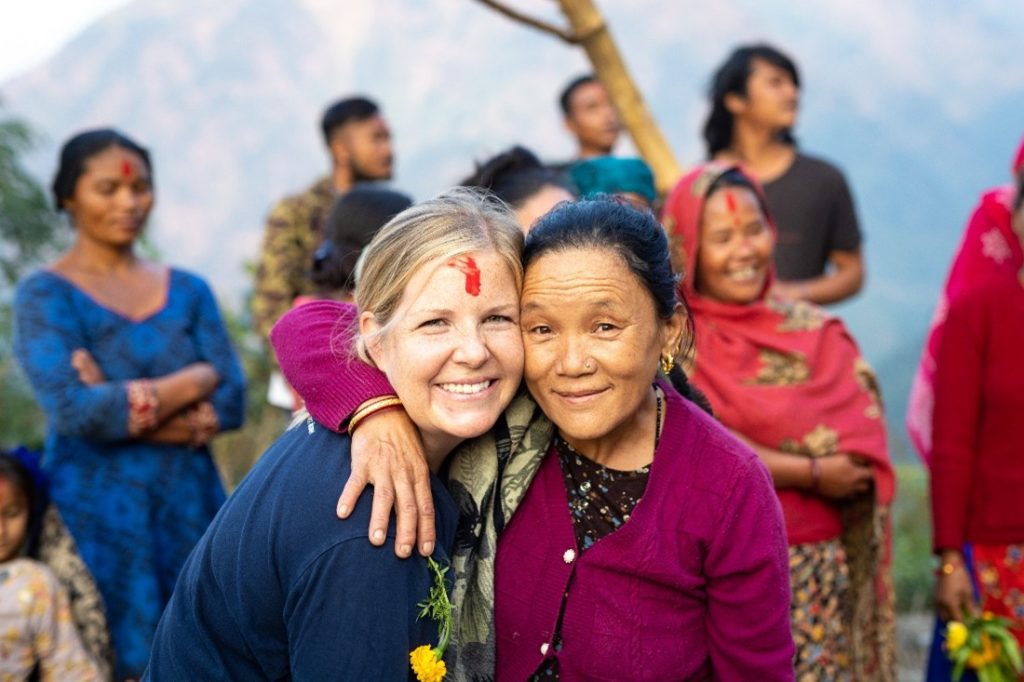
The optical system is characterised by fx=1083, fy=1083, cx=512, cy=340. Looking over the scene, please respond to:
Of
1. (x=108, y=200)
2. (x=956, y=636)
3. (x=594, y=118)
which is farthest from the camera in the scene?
(x=594, y=118)

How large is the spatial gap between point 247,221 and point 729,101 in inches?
662

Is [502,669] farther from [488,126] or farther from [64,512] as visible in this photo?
[488,126]

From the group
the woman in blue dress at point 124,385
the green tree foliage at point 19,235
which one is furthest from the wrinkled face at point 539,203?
the green tree foliage at point 19,235

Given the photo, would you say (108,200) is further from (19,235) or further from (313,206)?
(19,235)

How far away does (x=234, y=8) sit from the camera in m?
23.0

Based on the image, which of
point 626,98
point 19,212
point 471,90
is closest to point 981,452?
point 626,98

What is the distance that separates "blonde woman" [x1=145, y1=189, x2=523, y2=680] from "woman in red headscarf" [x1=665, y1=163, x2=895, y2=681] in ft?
3.91

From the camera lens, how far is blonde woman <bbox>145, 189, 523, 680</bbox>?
6.11 ft

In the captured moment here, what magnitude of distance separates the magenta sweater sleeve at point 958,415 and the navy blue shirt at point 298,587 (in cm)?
208

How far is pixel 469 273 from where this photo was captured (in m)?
2.10

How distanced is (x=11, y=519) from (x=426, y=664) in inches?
73.2

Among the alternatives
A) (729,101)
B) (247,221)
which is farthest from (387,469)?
(247,221)

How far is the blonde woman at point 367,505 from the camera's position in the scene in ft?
6.11

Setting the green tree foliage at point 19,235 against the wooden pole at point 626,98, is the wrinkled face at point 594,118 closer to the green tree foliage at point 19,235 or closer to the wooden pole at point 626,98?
the wooden pole at point 626,98
